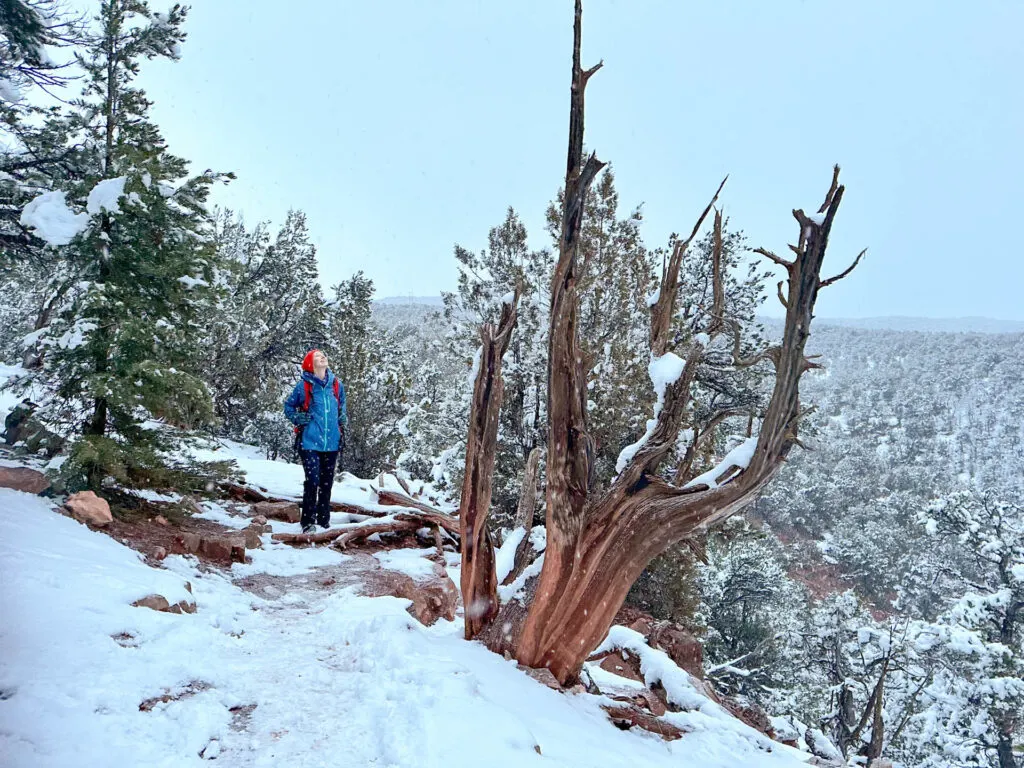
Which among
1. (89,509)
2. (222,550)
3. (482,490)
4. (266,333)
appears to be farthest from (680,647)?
(266,333)

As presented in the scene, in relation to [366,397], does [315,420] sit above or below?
above

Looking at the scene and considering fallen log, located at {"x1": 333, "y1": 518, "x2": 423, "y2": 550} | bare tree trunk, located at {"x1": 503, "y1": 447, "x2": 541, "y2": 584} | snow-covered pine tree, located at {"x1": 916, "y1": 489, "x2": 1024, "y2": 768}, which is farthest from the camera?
snow-covered pine tree, located at {"x1": 916, "y1": 489, "x2": 1024, "y2": 768}

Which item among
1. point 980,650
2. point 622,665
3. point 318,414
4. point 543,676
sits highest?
point 318,414

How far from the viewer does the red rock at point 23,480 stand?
4578 millimetres

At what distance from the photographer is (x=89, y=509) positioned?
428cm

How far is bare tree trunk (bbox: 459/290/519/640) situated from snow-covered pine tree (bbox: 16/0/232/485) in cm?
261

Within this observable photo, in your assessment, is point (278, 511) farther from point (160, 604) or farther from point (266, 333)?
point (266, 333)

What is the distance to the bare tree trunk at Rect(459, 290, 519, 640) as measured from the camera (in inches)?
156

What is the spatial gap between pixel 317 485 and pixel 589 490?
13.2 ft

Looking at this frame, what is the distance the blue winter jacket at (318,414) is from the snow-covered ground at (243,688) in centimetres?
223

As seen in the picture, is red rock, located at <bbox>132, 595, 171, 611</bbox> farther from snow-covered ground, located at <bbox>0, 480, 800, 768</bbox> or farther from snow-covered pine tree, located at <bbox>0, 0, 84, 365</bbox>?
snow-covered pine tree, located at <bbox>0, 0, 84, 365</bbox>

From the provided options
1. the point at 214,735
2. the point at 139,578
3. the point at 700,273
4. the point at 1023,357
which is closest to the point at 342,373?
the point at 700,273

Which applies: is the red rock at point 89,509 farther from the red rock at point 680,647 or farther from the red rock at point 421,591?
the red rock at point 680,647

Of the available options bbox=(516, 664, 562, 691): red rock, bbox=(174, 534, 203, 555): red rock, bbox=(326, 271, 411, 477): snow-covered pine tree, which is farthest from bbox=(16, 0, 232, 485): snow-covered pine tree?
bbox=(326, 271, 411, 477): snow-covered pine tree
